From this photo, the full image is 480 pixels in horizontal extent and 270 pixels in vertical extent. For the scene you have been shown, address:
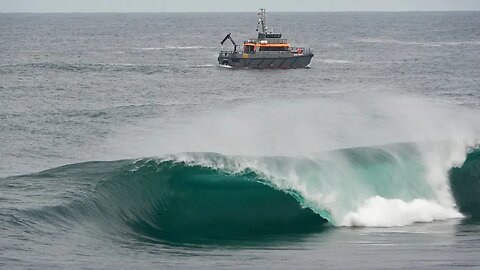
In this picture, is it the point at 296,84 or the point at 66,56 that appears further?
the point at 66,56

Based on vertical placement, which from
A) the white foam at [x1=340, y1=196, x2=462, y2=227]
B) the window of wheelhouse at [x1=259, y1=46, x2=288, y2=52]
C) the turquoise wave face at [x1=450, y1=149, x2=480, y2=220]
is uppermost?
the window of wheelhouse at [x1=259, y1=46, x2=288, y2=52]

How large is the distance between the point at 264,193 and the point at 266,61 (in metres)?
63.0

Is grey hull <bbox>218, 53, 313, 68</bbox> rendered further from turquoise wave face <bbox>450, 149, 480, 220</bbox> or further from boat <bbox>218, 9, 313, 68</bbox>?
turquoise wave face <bbox>450, 149, 480, 220</bbox>

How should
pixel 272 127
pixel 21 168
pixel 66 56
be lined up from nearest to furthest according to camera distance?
pixel 21 168 < pixel 272 127 < pixel 66 56

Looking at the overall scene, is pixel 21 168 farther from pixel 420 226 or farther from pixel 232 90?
pixel 232 90

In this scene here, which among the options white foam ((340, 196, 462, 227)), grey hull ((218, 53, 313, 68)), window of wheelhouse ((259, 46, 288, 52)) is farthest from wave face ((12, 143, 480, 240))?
window of wheelhouse ((259, 46, 288, 52))

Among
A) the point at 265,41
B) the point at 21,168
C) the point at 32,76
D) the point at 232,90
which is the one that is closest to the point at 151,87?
the point at 232,90

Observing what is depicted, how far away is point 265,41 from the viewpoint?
87.9 m

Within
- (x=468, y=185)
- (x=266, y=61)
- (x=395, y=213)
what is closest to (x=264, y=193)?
(x=395, y=213)

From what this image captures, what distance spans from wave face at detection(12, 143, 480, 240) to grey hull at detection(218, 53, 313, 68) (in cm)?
5910

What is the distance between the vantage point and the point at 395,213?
24422mm

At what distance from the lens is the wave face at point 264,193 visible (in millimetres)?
23656

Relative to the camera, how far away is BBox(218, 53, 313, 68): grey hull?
287ft

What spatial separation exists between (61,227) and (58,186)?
447 centimetres
